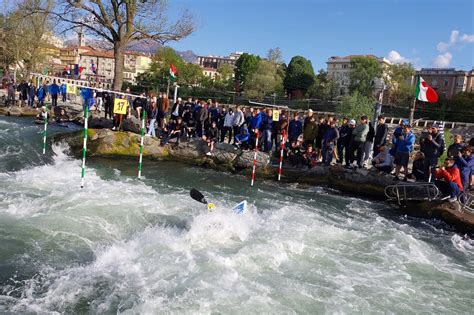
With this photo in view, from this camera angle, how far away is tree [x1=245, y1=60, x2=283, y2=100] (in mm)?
81812

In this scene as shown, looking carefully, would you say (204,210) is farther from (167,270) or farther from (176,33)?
(176,33)

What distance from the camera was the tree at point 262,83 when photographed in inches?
3221

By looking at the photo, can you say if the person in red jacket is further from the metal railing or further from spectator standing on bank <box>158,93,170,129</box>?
spectator standing on bank <box>158,93,170,129</box>

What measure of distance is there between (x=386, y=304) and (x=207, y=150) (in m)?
10.6

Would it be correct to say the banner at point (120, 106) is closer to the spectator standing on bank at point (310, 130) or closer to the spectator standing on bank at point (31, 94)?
the spectator standing on bank at point (310, 130)

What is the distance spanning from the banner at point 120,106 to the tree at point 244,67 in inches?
3076

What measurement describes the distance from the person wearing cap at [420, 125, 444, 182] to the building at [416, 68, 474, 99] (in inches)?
3937

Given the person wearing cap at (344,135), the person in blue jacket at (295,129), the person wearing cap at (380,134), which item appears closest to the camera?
the person wearing cap at (380,134)

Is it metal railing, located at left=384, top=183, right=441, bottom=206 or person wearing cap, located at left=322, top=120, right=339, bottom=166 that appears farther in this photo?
person wearing cap, located at left=322, top=120, right=339, bottom=166

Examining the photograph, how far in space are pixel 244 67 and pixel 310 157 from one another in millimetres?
84060

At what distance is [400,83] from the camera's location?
86.4 metres

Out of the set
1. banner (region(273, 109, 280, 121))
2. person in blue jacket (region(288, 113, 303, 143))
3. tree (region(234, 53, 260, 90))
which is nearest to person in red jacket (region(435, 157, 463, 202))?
person in blue jacket (region(288, 113, 303, 143))

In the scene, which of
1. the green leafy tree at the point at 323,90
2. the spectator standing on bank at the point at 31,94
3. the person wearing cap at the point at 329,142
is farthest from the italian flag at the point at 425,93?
the green leafy tree at the point at 323,90

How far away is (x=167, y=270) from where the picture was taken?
6352mm
